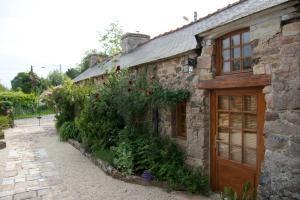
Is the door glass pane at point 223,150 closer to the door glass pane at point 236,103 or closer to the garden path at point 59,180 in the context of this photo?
the door glass pane at point 236,103

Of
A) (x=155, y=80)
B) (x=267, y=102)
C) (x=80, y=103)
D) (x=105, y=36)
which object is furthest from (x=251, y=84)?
(x=105, y=36)

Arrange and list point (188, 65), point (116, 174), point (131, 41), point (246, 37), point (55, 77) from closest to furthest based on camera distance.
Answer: point (246, 37) < point (188, 65) < point (116, 174) < point (131, 41) < point (55, 77)

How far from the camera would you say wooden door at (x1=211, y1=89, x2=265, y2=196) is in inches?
195

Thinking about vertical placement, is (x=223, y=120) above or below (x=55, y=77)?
below

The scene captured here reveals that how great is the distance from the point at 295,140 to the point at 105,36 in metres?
22.7

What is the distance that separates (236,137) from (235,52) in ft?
5.59

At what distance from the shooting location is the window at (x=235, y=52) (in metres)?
5.12

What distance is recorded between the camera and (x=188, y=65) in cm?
633

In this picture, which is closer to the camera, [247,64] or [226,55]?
[247,64]

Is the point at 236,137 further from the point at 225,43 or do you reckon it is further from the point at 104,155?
the point at 104,155

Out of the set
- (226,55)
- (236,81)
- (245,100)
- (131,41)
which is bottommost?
(245,100)

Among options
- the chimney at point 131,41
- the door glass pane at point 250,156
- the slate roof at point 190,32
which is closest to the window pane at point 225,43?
the slate roof at point 190,32

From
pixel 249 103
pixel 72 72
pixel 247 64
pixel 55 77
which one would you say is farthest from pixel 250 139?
pixel 55 77

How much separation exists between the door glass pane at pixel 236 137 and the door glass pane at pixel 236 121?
98 mm
